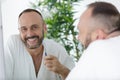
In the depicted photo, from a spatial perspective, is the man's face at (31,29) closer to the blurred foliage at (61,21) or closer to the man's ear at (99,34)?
the blurred foliage at (61,21)

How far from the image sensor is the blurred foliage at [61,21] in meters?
1.18

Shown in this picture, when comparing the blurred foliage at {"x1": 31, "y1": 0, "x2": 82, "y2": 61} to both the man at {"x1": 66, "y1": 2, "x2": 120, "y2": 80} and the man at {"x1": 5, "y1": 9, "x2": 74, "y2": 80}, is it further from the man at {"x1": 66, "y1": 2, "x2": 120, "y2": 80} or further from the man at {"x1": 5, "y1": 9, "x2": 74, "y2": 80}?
the man at {"x1": 66, "y1": 2, "x2": 120, "y2": 80}

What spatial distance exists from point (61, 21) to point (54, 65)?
209 millimetres

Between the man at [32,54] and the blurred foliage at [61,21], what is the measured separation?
3cm

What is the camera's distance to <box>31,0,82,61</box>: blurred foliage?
118cm

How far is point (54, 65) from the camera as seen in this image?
3.77 ft

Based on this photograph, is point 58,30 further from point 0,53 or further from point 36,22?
point 0,53

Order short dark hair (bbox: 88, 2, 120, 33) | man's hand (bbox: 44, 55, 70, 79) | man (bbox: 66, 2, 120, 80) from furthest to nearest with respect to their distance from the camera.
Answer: man's hand (bbox: 44, 55, 70, 79) → short dark hair (bbox: 88, 2, 120, 33) → man (bbox: 66, 2, 120, 80)

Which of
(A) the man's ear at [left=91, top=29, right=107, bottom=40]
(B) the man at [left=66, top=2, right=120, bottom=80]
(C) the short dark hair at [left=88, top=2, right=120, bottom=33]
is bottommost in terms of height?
(B) the man at [left=66, top=2, right=120, bottom=80]

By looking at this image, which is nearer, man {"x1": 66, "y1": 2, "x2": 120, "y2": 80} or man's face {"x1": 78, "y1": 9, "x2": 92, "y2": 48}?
man {"x1": 66, "y1": 2, "x2": 120, "y2": 80}

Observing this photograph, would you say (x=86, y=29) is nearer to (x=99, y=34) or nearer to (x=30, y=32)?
(x=99, y=34)

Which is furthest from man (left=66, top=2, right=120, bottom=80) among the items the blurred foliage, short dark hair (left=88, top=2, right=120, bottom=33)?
the blurred foliage

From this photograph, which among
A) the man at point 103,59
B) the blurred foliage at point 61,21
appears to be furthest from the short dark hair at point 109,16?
the blurred foliage at point 61,21

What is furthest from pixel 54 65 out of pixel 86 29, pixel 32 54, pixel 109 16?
pixel 109 16
